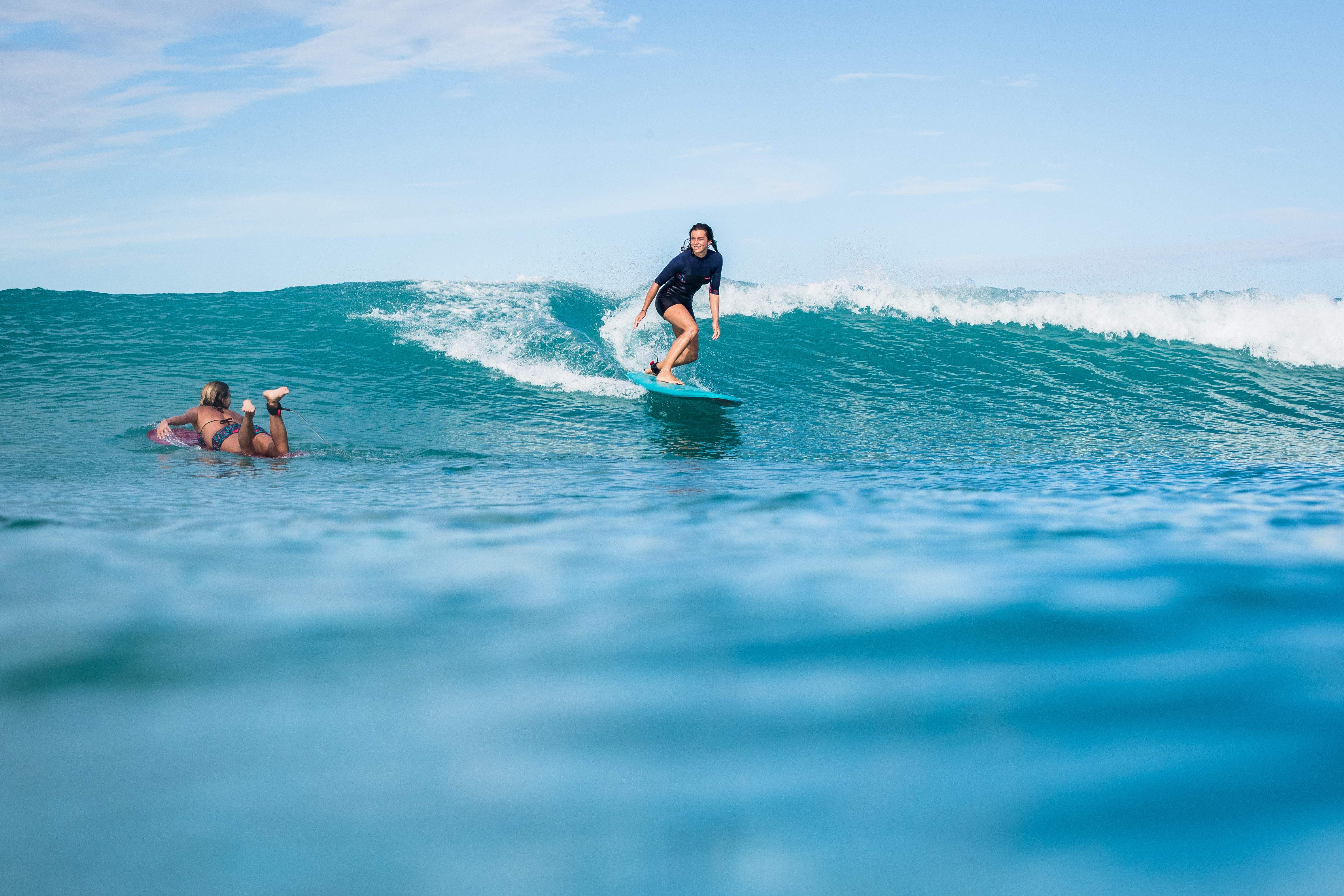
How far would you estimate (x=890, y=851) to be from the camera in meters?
1.39

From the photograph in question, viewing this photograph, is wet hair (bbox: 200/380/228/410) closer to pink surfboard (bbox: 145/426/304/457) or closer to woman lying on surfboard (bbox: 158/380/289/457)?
woman lying on surfboard (bbox: 158/380/289/457)

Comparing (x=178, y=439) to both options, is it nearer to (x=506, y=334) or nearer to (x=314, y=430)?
(x=314, y=430)

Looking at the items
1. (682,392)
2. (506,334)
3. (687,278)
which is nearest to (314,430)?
(682,392)

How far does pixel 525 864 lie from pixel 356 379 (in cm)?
1148

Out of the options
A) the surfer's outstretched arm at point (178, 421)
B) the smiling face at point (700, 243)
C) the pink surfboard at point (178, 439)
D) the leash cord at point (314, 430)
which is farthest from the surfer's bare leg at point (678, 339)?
the surfer's outstretched arm at point (178, 421)

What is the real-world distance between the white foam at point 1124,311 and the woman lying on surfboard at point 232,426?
790 cm

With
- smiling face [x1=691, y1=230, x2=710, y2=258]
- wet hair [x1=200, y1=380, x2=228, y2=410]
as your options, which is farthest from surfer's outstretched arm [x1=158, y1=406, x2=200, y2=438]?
smiling face [x1=691, y1=230, x2=710, y2=258]

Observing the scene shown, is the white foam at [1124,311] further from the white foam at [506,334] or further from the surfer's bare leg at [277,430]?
the surfer's bare leg at [277,430]

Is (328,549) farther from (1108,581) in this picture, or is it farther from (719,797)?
(1108,581)

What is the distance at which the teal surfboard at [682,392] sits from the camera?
10.3 meters

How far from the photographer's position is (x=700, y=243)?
9477 mm

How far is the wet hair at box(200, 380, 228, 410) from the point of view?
7758 millimetres

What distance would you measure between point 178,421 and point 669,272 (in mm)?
5255

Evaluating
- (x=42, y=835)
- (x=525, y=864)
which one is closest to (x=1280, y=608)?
(x=525, y=864)
